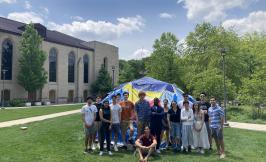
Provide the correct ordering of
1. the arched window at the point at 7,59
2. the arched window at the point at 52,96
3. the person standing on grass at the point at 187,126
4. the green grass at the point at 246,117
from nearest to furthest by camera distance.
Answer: the person standing on grass at the point at 187,126
the green grass at the point at 246,117
the arched window at the point at 7,59
the arched window at the point at 52,96

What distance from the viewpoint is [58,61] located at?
52.6 m

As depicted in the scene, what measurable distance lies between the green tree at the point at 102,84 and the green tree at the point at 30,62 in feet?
56.1

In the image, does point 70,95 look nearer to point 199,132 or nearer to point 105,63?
point 105,63

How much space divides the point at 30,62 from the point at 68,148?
35389 millimetres

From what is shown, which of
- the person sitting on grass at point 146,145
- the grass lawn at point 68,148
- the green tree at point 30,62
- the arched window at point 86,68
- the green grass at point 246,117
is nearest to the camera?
the person sitting on grass at point 146,145

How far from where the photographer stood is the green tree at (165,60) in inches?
1561

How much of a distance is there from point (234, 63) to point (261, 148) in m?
21.6

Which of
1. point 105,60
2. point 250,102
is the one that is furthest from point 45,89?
point 250,102

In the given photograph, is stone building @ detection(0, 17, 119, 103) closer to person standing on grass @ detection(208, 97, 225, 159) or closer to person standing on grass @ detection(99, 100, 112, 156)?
person standing on grass @ detection(99, 100, 112, 156)

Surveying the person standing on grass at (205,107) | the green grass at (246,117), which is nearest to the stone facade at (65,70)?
the green grass at (246,117)

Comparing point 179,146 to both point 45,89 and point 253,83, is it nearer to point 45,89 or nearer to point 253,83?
point 253,83

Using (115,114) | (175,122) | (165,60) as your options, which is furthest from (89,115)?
(165,60)

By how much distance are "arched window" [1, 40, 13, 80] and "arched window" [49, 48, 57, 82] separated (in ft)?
26.7

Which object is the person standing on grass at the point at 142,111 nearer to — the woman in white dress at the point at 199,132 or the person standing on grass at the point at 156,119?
the person standing on grass at the point at 156,119
